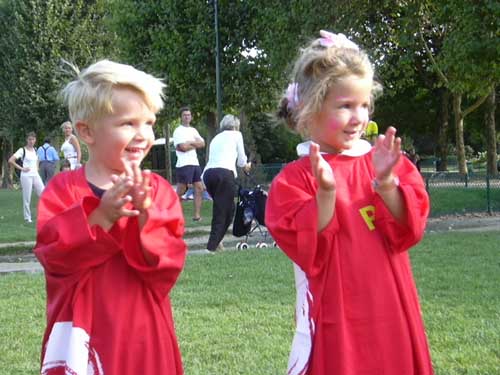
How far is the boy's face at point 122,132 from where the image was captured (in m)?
2.75

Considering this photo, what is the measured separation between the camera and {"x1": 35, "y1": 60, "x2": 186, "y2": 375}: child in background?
2582mm

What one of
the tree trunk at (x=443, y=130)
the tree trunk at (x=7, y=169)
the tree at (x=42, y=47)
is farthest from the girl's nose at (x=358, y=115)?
the tree trunk at (x=7, y=169)

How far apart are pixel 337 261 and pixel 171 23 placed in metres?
23.4

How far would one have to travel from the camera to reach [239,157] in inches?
412

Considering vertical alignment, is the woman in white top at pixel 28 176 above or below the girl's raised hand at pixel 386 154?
below

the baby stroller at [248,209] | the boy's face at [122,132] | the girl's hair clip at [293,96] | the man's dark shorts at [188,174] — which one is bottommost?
the baby stroller at [248,209]

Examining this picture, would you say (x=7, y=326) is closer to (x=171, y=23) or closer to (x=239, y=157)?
(x=239, y=157)

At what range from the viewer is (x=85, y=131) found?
2.82 meters

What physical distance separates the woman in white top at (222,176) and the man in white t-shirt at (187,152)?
111 inches

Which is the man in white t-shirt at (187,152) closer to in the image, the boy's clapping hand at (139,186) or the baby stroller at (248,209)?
the baby stroller at (248,209)

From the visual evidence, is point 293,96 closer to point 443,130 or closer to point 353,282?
point 353,282

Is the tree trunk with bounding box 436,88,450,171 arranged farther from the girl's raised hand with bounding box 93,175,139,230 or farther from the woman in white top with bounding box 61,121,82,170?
the girl's raised hand with bounding box 93,175,139,230

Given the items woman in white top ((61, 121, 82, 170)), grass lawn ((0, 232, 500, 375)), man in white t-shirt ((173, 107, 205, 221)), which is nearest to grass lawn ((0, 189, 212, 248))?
man in white t-shirt ((173, 107, 205, 221))

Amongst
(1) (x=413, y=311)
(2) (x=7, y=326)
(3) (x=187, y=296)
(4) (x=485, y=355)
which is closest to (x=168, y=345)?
(1) (x=413, y=311)
